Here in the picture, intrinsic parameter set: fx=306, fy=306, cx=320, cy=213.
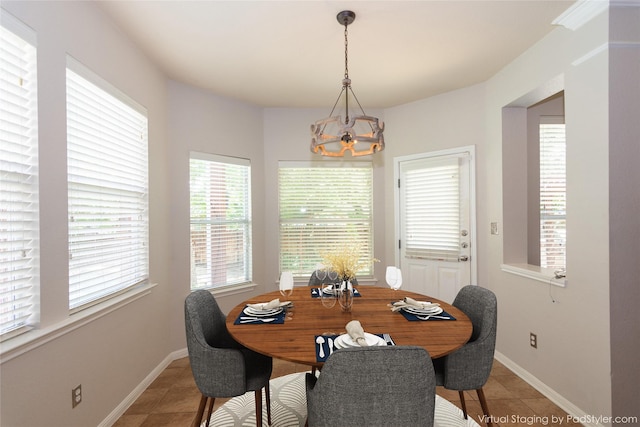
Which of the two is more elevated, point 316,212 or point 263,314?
point 316,212

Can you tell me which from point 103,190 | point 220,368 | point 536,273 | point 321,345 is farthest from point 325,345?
point 536,273

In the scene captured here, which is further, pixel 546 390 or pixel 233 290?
pixel 233 290

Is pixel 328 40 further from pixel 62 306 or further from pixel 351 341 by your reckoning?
pixel 62 306

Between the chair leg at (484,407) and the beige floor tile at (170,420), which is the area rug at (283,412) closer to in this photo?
the beige floor tile at (170,420)

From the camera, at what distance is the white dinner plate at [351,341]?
134 centimetres

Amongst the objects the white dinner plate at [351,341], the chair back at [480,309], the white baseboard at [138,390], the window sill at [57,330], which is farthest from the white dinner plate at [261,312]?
the white baseboard at [138,390]

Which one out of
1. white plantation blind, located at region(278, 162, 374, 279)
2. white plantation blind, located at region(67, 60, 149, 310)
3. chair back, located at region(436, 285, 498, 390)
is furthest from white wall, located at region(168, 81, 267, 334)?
chair back, located at region(436, 285, 498, 390)

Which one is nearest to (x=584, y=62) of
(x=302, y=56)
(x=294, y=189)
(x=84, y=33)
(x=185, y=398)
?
(x=302, y=56)

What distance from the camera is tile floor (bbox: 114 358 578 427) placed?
2105mm

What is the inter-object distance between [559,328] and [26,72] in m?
3.71

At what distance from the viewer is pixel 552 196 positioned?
3.25 metres

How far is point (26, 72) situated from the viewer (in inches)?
60.4

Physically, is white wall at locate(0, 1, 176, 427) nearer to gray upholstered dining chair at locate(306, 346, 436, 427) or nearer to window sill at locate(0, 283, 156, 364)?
window sill at locate(0, 283, 156, 364)

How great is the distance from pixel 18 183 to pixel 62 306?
2.31 ft
